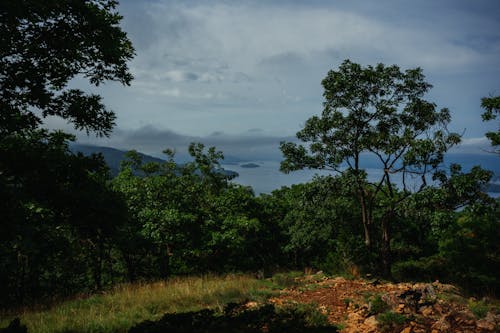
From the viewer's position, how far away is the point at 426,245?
23.8m

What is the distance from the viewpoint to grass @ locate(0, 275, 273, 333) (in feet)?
27.6

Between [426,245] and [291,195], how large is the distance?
9.99 metres

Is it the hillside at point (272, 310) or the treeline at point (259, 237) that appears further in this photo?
the treeline at point (259, 237)

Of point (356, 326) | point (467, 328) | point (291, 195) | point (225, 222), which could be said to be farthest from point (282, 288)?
point (291, 195)

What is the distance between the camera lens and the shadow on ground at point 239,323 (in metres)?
6.68

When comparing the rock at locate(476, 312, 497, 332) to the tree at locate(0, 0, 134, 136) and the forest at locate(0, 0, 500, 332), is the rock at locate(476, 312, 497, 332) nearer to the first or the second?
the forest at locate(0, 0, 500, 332)

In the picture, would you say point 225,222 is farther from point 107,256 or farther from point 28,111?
point 28,111

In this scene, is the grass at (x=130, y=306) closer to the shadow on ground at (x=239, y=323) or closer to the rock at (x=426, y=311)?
the shadow on ground at (x=239, y=323)

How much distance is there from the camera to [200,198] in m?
21.1

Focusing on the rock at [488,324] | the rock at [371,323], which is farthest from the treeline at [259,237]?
the rock at [371,323]

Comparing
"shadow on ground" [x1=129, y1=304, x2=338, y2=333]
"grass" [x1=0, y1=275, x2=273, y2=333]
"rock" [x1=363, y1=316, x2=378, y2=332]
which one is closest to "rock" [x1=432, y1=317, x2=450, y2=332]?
"rock" [x1=363, y1=316, x2=378, y2=332]

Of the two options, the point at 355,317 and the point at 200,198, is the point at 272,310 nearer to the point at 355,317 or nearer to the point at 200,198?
the point at 355,317

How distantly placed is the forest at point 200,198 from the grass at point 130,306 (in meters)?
1.96

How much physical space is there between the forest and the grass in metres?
1.96
